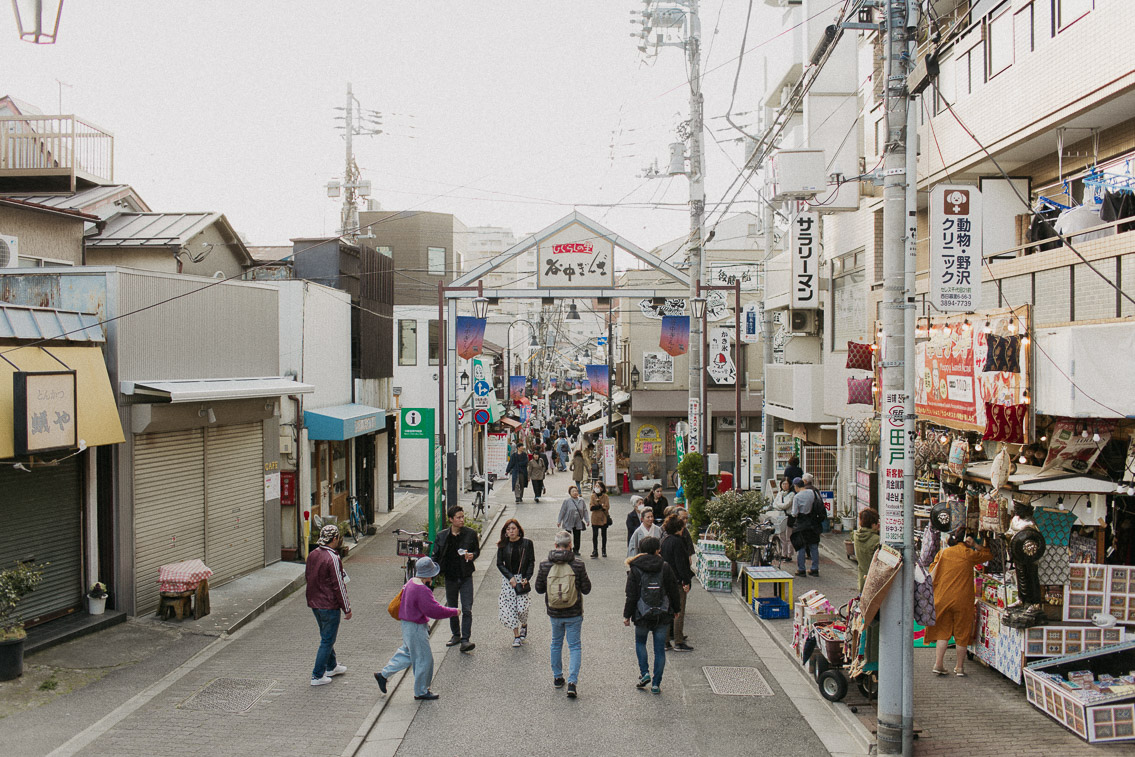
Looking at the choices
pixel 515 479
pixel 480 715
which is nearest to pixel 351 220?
pixel 515 479

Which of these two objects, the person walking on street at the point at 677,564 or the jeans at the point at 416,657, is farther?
the person walking on street at the point at 677,564

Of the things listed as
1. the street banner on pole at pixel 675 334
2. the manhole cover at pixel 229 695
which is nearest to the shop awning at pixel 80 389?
the manhole cover at pixel 229 695

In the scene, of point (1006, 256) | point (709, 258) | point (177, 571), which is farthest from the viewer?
point (709, 258)

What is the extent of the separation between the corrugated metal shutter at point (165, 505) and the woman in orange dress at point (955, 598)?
10313 millimetres

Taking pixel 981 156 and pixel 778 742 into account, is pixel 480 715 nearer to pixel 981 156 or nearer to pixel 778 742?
pixel 778 742

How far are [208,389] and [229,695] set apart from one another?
5.18 metres

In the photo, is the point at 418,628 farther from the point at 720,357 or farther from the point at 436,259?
the point at 436,259

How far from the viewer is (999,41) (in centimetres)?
1272

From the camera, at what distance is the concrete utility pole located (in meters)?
7.52

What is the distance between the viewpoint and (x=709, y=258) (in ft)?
122

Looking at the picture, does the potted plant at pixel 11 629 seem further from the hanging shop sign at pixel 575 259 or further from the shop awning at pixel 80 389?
the hanging shop sign at pixel 575 259

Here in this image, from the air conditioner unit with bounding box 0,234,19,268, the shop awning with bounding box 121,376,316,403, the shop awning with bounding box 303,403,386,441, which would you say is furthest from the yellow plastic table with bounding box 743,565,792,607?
the air conditioner unit with bounding box 0,234,19,268

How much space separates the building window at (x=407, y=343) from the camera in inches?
1321

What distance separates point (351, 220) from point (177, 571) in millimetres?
24286
